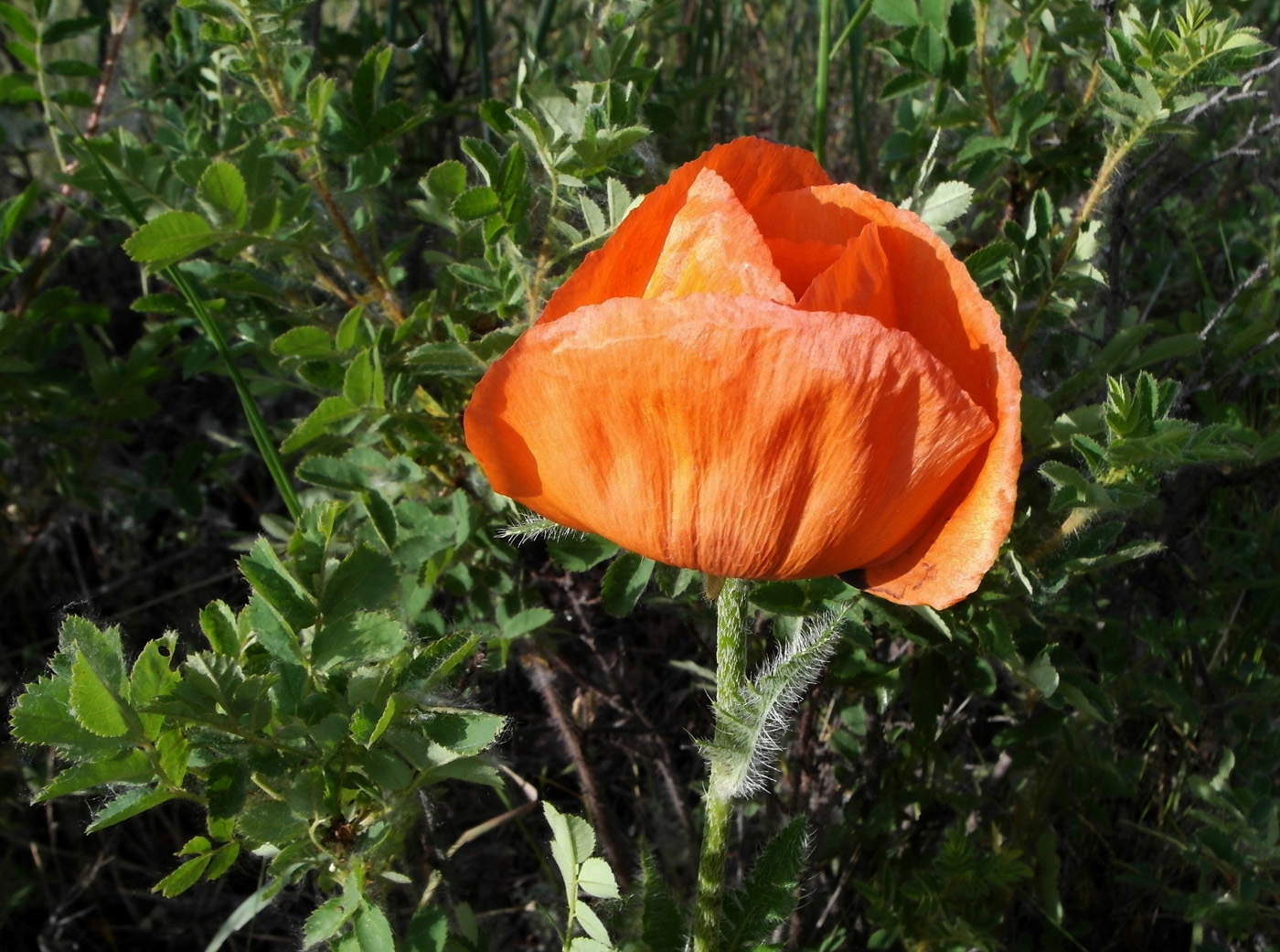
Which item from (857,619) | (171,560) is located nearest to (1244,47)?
(857,619)

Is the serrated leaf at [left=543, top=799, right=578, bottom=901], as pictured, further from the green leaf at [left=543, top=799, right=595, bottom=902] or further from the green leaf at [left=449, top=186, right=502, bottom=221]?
the green leaf at [left=449, top=186, right=502, bottom=221]

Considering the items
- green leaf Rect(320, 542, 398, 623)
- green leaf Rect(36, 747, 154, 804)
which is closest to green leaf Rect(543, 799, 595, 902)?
green leaf Rect(320, 542, 398, 623)

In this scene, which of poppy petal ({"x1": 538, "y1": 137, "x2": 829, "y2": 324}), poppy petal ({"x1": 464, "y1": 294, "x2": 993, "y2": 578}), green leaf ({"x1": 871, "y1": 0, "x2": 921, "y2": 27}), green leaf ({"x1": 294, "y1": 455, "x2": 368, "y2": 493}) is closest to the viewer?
poppy petal ({"x1": 464, "y1": 294, "x2": 993, "y2": 578})

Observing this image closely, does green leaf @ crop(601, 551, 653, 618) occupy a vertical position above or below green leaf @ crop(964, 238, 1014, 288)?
below

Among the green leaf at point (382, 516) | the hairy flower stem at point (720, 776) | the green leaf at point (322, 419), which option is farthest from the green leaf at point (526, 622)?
the hairy flower stem at point (720, 776)

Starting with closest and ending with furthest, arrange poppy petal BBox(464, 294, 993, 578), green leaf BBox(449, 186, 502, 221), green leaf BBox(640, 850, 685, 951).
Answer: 1. poppy petal BBox(464, 294, 993, 578)
2. green leaf BBox(640, 850, 685, 951)
3. green leaf BBox(449, 186, 502, 221)

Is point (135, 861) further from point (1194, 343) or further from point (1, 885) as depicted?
point (1194, 343)

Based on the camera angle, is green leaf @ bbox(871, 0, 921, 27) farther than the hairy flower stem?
Yes
